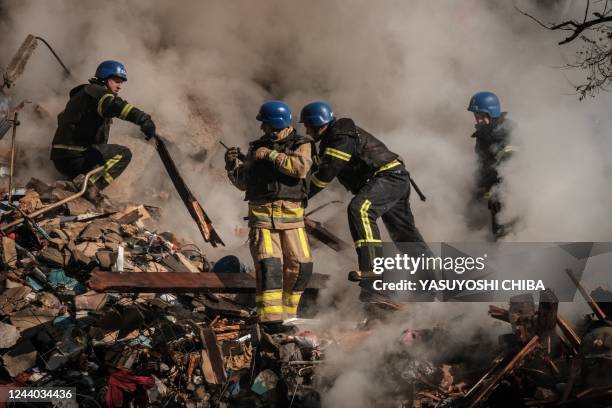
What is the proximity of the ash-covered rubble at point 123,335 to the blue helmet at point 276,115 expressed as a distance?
1.46m

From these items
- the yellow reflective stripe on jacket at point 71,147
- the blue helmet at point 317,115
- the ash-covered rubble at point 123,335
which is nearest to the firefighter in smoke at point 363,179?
the blue helmet at point 317,115

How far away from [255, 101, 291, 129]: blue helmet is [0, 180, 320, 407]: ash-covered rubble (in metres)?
1.46

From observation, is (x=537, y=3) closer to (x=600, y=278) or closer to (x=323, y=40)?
(x=323, y=40)

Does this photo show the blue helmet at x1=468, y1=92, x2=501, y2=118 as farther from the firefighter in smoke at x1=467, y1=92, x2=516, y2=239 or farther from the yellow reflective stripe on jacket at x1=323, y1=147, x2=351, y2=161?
the yellow reflective stripe on jacket at x1=323, y1=147, x2=351, y2=161

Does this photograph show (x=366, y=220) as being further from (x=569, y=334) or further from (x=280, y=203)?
(x=569, y=334)

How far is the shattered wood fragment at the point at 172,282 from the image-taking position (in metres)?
4.96

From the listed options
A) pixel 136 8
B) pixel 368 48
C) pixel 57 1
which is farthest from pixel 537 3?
pixel 57 1

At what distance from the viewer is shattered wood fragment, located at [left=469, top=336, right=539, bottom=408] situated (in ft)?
12.0

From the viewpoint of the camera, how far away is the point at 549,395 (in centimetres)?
347

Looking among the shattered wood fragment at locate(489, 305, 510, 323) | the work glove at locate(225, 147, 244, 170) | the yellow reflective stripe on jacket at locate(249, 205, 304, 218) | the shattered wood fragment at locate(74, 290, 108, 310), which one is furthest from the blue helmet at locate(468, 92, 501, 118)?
the shattered wood fragment at locate(74, 290, 108, 310)

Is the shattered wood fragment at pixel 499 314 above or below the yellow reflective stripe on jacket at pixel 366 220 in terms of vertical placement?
below

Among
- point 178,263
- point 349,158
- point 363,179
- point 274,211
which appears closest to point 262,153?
point 274,211

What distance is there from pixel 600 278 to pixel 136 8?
23.8 feet

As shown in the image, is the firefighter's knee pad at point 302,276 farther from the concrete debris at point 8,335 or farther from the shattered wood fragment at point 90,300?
the concrete debris at point 8,335
